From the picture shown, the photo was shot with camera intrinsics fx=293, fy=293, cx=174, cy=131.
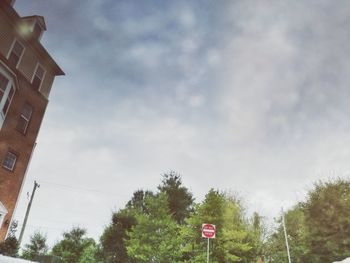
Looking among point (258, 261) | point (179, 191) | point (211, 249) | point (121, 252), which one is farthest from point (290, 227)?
point (121, 252)

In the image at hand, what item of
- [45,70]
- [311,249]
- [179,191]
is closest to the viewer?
[45,70]

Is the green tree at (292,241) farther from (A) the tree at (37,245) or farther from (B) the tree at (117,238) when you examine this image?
(A) the tree at (37,245)

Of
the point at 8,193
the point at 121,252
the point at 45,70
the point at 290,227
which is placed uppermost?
the point at 45,70

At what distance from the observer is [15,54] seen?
2095cm

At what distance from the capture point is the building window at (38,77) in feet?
74.8

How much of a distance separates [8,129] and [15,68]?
4.34m

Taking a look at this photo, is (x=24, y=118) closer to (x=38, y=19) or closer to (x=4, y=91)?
(x=4, y=91)

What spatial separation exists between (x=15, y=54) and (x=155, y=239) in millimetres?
20381

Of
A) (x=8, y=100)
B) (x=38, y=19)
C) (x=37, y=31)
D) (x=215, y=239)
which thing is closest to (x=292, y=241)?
(x=215, y=239)

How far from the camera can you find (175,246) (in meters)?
29.0

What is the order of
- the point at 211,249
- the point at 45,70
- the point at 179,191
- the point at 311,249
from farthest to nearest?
1. the point at 179,191
2. the point at 311,249
3. the point at 211,249
4. the point at 45,70

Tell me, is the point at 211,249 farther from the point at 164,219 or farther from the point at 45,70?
the point at 45,70

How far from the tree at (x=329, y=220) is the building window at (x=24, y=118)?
28.9 m

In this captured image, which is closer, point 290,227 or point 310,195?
point 310,195
